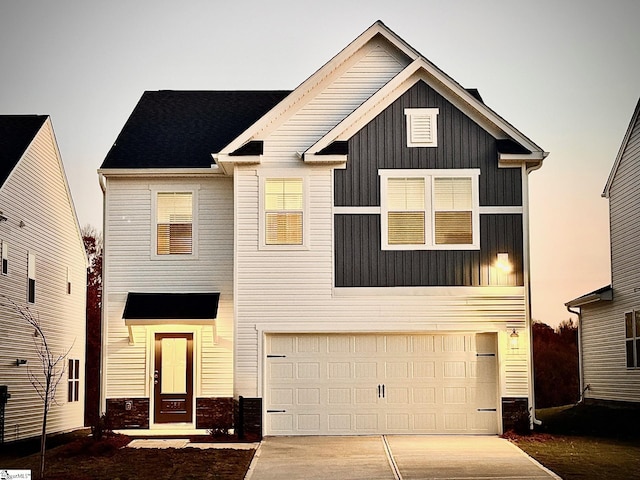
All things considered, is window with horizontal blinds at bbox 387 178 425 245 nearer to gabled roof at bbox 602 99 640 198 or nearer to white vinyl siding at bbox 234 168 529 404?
white vinyl siding at bbox 234 168 529 404

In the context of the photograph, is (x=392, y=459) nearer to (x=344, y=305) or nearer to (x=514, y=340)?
(x=344, y=305)

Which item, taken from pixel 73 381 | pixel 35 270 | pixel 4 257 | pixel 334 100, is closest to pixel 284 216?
pixel 334 100

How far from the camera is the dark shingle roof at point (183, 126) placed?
74.0 feet

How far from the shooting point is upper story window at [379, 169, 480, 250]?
811 inches

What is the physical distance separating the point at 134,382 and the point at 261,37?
12.6 m

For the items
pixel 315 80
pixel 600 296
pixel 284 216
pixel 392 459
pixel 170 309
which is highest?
pixel 315 80

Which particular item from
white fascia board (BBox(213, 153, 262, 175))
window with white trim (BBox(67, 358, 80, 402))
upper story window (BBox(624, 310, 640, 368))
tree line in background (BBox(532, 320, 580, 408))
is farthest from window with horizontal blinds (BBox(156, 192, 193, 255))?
tree line in background (BBox(532, 320, 580, 408))

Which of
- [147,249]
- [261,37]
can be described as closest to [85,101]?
[261,37]

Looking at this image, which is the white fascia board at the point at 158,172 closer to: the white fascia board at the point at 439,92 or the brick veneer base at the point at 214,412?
the white fascia board at the point at 439,92

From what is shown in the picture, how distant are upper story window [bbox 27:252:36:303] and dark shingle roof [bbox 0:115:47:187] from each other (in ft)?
8.18

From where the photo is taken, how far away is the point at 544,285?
128 feet

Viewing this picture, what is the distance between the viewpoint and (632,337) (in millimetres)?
25562

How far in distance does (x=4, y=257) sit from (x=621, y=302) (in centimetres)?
1613

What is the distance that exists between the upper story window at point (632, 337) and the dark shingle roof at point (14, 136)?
1612 cm
